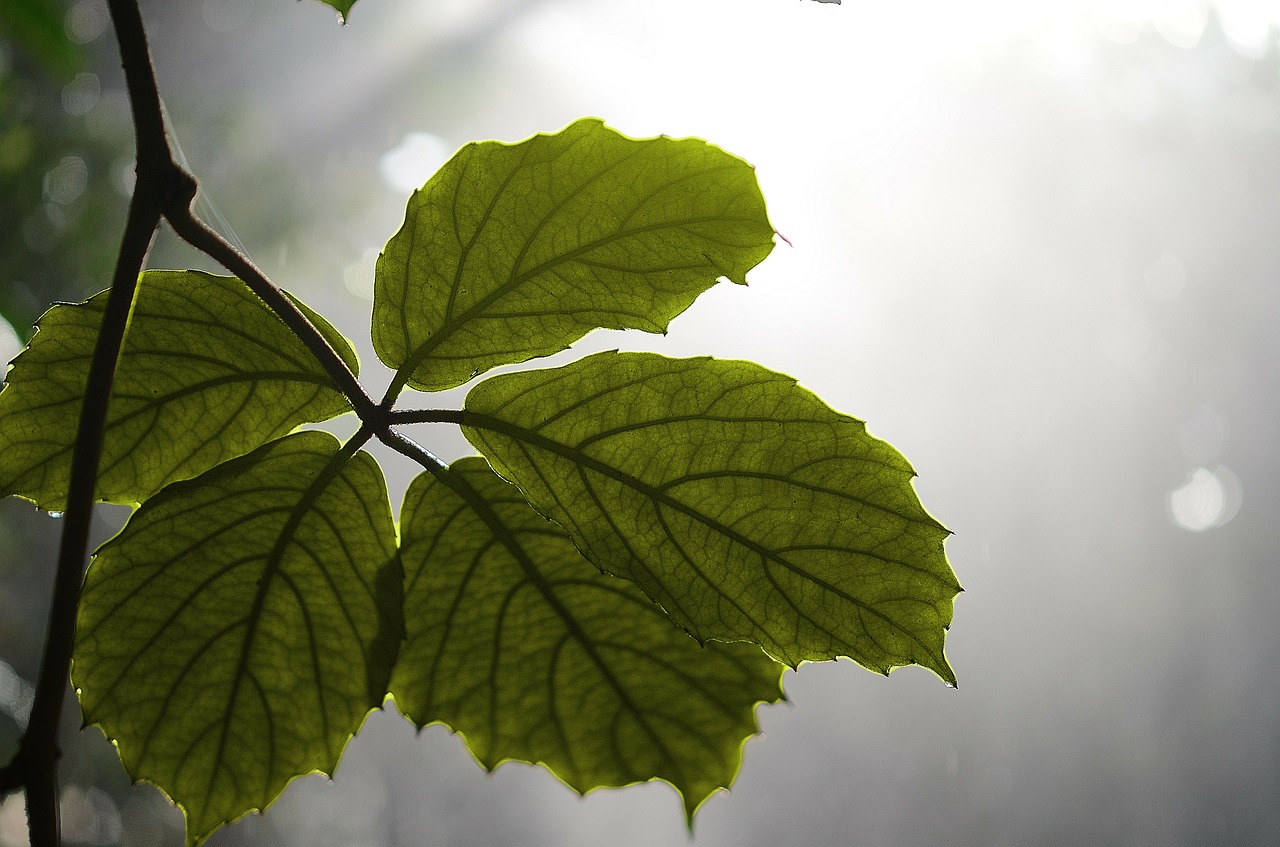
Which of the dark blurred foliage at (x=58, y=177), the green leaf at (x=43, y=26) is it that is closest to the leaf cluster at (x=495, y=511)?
the green leaf at (x=43, y=26)

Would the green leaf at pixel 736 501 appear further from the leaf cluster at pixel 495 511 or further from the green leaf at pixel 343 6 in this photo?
the green leaf at pixel 343 6

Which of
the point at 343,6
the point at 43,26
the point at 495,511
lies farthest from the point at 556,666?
the point at 43,26

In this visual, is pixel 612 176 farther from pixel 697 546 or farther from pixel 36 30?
pixel 36 30

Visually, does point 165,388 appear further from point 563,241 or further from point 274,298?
point 563,241

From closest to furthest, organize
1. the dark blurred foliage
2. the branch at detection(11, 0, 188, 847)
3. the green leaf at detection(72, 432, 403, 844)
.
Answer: the branch at detection(11, 0, 188, 847) → the green leaf at detection(72, 432, 403, 844) → the dark blurred foliage

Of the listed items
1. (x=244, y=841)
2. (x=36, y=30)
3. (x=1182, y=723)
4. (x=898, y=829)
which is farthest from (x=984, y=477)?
(x=36, y=30)

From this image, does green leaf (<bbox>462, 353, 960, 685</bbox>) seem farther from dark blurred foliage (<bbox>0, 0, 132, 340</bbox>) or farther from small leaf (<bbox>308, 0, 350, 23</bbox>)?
dark blurred foliage (<bbox>0, 0, 132, 340</bbox>)

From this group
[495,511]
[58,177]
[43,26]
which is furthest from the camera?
[58,177]

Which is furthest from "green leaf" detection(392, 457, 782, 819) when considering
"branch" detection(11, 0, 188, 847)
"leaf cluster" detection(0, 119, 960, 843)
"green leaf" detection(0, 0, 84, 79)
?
"green leaf" detection(0, 0, 84, 79)
